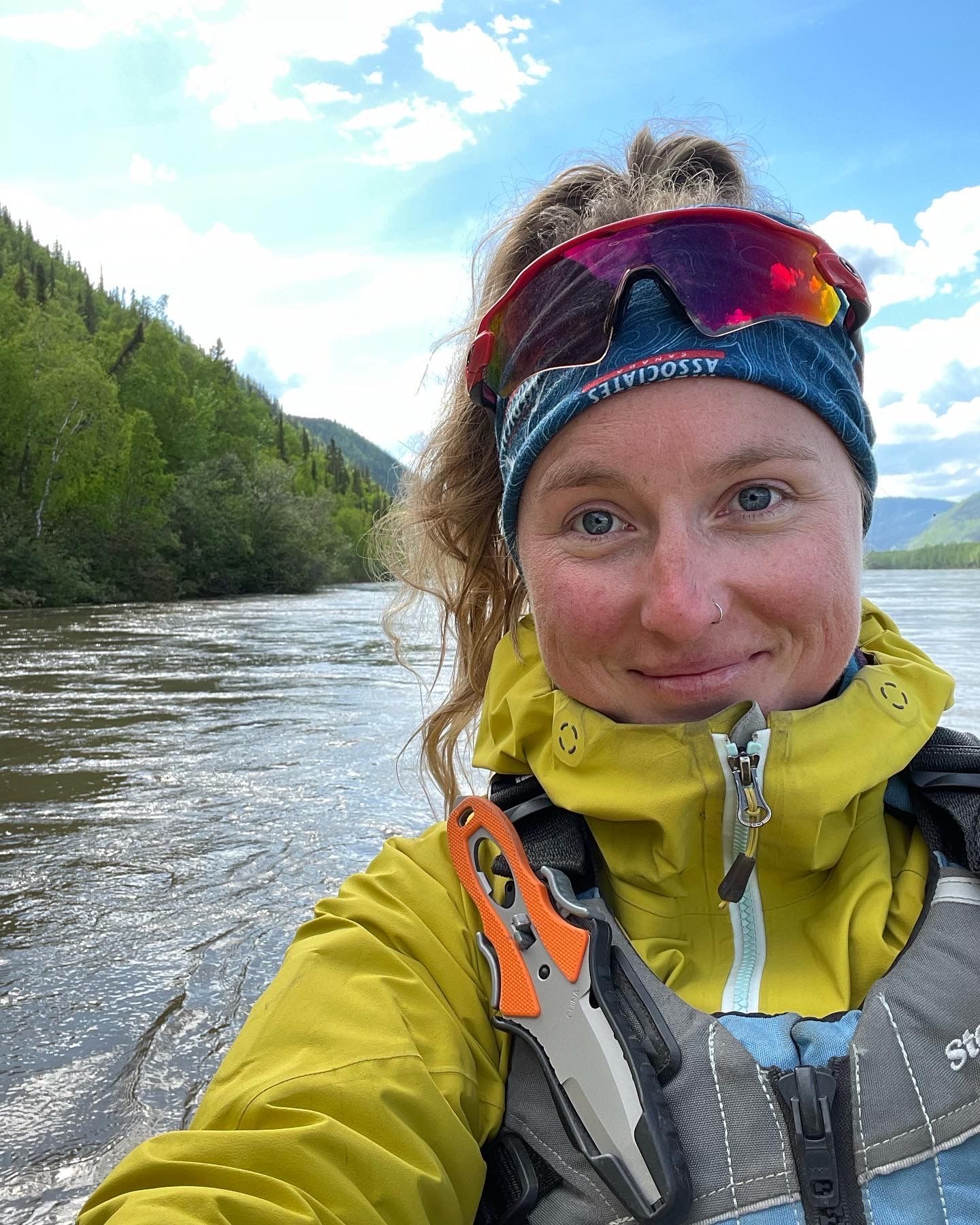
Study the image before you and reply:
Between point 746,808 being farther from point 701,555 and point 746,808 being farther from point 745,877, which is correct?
point 701,555

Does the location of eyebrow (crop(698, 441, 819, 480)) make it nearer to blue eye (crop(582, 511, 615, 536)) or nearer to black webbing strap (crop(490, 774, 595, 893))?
blue eye (crop(582, 511, 615, 536))

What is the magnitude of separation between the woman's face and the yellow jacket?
8 centimetres

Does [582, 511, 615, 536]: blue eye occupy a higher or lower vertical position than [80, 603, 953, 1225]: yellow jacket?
higher

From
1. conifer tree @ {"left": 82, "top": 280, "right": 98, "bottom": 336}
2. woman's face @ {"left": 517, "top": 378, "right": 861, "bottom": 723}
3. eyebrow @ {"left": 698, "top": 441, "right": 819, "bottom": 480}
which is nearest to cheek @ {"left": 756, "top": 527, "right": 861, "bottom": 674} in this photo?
woman's face @ {"left": 517, "top": 378, "right": 861, "bottom": 723}

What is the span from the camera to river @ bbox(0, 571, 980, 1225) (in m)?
1.88

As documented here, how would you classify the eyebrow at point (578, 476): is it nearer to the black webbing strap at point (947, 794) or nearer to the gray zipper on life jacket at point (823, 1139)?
the black webbing strap at point (947, 794)

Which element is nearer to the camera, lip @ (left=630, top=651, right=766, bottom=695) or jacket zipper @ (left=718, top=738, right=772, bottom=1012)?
jacket zipper @ (left=718, top=738, right=772, bottom=1012)

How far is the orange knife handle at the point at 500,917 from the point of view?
43.9 inches

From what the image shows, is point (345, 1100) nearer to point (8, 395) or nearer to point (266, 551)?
point (8, 395)

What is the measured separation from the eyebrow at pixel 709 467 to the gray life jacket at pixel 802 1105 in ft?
1.72

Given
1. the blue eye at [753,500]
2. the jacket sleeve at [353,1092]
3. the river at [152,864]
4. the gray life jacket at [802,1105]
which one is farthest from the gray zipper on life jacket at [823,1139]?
the river at [152,864]

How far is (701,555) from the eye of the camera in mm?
1205

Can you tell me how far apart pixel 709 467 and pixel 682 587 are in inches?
6.5

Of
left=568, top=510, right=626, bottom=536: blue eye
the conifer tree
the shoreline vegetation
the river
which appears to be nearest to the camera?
left=568, top=510, right=626, bottom=536: blue eye
